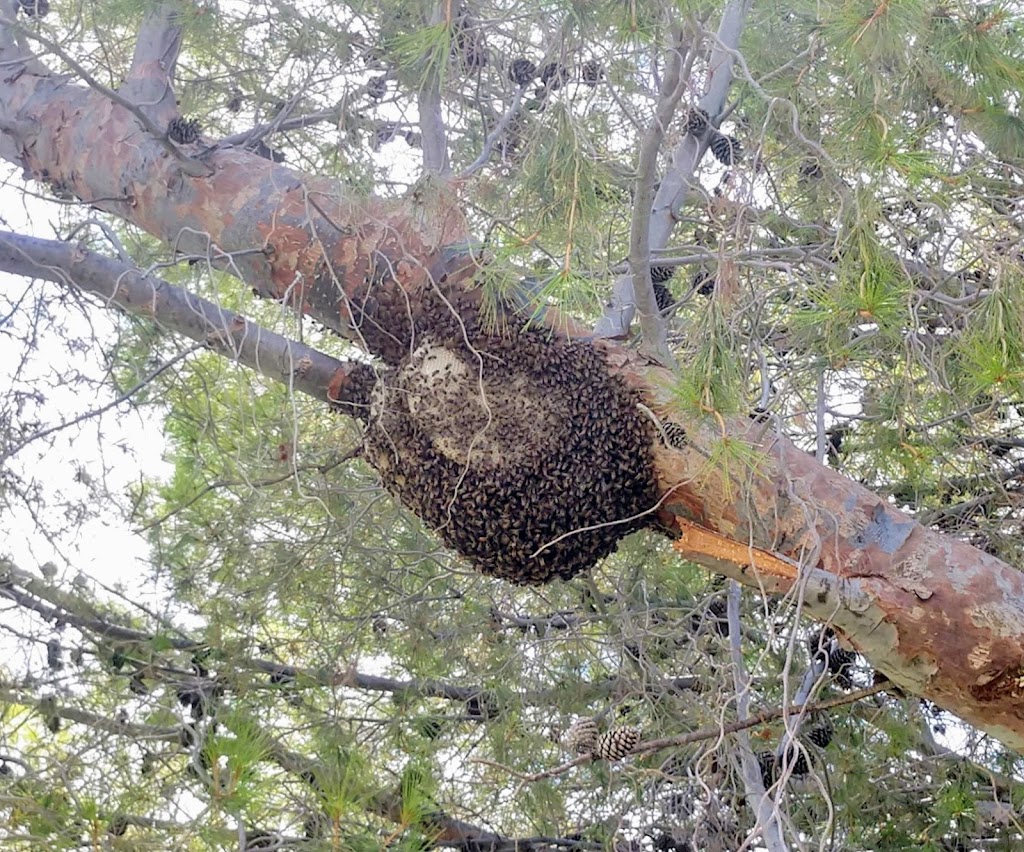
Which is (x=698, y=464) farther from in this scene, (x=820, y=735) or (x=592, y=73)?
(x=820, y=735)

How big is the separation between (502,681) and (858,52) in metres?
2.04

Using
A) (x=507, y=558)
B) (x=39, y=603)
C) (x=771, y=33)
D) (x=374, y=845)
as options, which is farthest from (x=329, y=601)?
(x=771, y=33)

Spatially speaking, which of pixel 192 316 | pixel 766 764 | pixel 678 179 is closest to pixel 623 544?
pixel 766 764

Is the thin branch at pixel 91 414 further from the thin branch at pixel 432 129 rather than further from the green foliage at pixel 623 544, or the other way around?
the thin branch at pixel 432 129

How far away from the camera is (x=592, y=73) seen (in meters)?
2.92

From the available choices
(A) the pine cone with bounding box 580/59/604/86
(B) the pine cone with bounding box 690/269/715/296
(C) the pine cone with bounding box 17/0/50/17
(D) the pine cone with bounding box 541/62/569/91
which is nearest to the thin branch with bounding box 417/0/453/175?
(D) the pine cone with bounding box 541/62/569/91

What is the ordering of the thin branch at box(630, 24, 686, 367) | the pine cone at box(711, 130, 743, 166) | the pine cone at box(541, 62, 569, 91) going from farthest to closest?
the pine cone at box(711, 130, 743, 166)
the pine cone at box(541, 62, 569, 91)
the thin branch at box(630, 24, 686, 367)

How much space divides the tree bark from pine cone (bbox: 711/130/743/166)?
1074mm

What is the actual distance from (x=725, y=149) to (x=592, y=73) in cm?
46

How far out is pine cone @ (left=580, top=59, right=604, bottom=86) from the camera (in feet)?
9.26

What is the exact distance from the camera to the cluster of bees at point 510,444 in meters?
2.15

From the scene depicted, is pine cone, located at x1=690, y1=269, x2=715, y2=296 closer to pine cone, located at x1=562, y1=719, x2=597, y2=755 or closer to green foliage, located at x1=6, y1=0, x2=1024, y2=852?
green foliage, located at x1=6, y1=0, x2=1024, y2=852

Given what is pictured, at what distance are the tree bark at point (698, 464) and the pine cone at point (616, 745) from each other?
1.30 ft

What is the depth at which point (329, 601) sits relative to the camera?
136 inches
